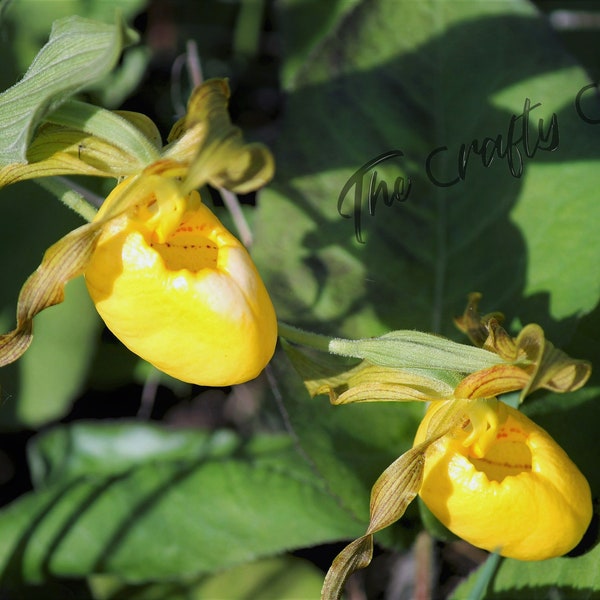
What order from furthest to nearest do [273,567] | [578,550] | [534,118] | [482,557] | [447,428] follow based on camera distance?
[482,557]
[273,567]
[534,118]
[578,550]
[447,428]

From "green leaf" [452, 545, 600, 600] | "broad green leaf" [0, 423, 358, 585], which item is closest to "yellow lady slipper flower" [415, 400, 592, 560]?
"green leaf" [452, 545, 600, 600]

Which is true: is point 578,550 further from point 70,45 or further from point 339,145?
point 70,45

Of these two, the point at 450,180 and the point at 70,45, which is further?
the point at 450,180

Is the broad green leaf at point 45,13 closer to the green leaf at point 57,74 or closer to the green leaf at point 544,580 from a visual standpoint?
the green leaf at point 57,74

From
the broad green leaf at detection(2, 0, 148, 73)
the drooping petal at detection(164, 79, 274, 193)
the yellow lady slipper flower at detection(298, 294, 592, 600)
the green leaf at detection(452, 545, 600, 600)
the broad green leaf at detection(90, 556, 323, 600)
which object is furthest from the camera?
the broad green leaf at detection(2, 0, 148, 73)

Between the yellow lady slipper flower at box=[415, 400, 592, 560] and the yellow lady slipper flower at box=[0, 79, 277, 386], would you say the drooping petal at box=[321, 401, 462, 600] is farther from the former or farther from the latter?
the yellow lady slipper flower at box=[0, 79, 277, 386]

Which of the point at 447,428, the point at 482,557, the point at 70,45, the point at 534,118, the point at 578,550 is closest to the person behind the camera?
the point at 70,45

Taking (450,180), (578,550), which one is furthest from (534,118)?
(578,550)
